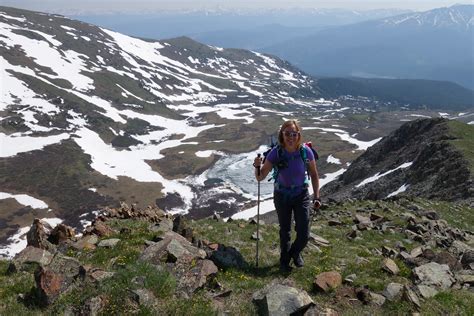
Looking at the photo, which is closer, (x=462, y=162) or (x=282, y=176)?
(x=282, y=176)

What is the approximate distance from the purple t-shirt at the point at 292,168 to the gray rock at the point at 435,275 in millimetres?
4221

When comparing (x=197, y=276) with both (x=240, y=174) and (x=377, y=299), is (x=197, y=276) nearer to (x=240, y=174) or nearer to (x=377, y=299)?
(x=377, y=299)

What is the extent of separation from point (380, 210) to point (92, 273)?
21758 millimetres

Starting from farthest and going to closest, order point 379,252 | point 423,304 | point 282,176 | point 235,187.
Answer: point 235,187 → point 379,252 → point 282,176 → point 423,304

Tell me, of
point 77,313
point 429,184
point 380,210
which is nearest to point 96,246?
point 77,313

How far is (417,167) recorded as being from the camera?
5300 cm

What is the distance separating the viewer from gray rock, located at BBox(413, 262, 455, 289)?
11.4m

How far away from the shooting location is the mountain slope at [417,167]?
42.5m

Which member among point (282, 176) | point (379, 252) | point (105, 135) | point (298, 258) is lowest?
point (105, 135)

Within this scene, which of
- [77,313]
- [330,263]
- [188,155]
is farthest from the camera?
[188,155]

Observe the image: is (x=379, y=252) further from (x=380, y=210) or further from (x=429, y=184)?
(x=429, y=184)

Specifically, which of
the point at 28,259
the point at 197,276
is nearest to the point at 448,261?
the point at 197,276

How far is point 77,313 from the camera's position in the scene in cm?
844

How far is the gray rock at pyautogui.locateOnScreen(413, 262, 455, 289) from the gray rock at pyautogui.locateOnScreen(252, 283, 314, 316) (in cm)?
420
